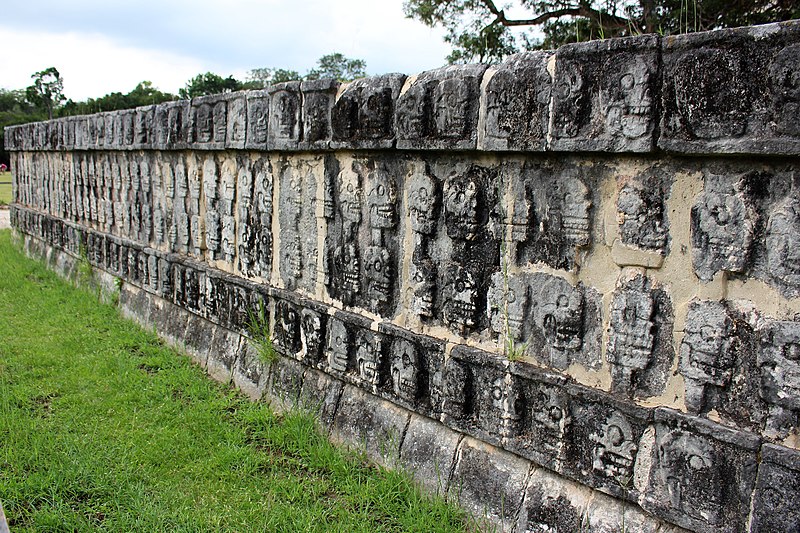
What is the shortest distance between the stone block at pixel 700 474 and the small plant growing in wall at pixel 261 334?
238 centimetres

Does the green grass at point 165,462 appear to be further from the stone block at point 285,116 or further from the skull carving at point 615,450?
the stone block at point 285,116

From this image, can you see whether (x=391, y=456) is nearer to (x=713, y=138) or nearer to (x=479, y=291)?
(x=479, y=291)

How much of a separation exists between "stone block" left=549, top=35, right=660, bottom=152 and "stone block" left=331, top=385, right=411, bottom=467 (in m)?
1.47

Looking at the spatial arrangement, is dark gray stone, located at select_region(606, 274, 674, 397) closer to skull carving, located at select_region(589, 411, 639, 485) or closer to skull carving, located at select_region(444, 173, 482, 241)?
skull carving, located at select_region(589, 411, 639, 485)

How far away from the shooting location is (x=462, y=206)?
9.09 ft

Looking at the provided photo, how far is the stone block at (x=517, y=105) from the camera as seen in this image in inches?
93.8

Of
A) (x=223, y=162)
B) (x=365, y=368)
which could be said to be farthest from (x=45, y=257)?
(x=365, y=368)

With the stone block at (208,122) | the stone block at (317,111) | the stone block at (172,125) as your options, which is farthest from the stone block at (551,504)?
the stone block at (172,125)

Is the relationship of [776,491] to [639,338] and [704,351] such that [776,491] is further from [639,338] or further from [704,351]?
[639,338]

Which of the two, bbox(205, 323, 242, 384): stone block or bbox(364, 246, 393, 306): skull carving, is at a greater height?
bbox(364, 246, 393, 306): skull carving

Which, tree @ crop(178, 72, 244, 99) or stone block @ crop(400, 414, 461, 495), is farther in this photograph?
tree @ crop(178, 72, 244, 99)

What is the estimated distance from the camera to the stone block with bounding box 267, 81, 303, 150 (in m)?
3.67

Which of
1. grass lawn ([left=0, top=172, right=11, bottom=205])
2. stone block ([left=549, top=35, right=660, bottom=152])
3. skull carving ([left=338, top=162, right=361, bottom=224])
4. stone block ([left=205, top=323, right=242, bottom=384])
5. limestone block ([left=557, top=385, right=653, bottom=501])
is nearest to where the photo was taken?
stone block ([left=549, top=35, right=660, bottom=152])

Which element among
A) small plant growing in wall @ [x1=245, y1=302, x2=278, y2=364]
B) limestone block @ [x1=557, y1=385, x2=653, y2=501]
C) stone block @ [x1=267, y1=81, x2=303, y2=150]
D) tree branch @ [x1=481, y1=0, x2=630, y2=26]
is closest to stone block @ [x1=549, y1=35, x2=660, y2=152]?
limestone block @ [x1=557, y1=385, x2=653, y2=501]
